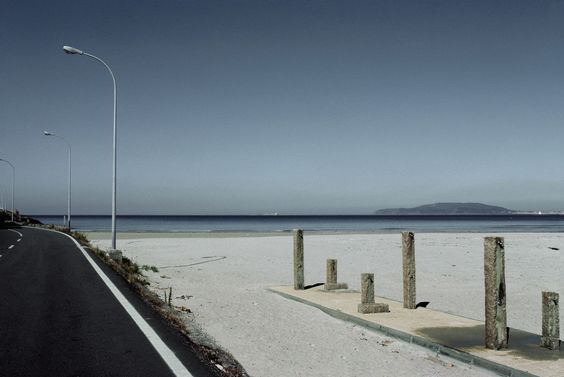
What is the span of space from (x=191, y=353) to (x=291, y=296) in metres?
6.19

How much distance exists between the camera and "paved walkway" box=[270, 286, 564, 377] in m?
6.66

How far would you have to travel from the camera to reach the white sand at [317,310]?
705cm

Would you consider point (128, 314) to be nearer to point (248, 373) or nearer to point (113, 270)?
point (248, 373)

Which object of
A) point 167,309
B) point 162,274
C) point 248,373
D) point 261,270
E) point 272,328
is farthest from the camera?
point 261,270

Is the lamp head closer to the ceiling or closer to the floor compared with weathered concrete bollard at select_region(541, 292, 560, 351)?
closer to the ceiling

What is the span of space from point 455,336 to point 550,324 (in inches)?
56.0

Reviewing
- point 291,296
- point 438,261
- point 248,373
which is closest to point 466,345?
point 248,373

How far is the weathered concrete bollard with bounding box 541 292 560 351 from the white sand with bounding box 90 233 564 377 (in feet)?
4.58

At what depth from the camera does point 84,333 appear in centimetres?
764

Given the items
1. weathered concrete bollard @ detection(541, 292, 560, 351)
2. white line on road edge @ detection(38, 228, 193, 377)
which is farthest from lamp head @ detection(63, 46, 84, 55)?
weathered concrete bollard @ detection(541, 292, 560, 351)

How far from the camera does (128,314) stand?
9188 millimetres

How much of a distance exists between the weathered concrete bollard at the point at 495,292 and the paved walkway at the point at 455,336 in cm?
26

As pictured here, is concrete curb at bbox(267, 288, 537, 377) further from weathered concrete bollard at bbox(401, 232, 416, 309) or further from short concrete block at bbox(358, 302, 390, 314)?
weathered concrete bollard at bbox(401, 232, 416, 309)

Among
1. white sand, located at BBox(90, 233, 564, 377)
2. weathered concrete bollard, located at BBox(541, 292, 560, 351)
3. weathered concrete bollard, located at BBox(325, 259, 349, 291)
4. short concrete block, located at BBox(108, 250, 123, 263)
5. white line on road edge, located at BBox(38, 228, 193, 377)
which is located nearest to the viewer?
white line on road edge, located at BBox(38, 228, 193, 377)
